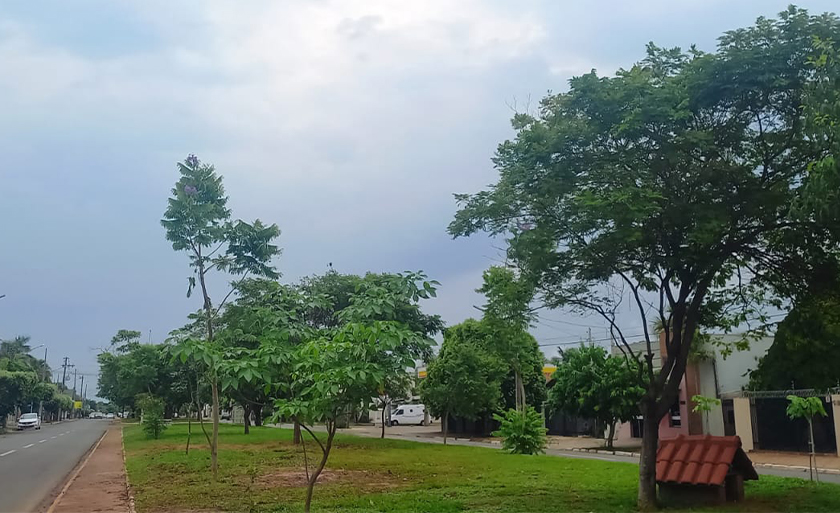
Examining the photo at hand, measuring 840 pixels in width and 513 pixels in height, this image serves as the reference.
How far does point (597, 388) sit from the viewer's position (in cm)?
3347

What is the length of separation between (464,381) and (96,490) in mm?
22680

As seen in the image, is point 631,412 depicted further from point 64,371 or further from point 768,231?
point 64,371

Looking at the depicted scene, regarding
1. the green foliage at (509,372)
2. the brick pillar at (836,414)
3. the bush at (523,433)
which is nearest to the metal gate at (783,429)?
the brick pillar at (836,414)

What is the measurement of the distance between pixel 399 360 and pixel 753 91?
655cm

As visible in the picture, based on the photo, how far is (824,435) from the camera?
1115 inches

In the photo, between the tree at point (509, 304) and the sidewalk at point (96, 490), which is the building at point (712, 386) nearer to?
the tree at point (509, 304)

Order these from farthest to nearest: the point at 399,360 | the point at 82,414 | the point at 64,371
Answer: the point at 82,414 → the point at 64,371 → the point at 399,360

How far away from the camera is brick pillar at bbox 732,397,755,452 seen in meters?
31.5

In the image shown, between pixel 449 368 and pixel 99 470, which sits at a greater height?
pixel 449 368

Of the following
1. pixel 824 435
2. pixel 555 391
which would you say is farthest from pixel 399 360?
pixel 555 391

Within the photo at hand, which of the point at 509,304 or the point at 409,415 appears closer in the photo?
the point at 509,304

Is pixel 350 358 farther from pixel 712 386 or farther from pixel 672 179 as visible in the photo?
pixel 712 386

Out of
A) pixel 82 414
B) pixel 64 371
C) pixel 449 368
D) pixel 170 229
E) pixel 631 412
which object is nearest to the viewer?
pixel 170 229

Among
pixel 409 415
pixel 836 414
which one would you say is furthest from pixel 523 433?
pixel 409 415
